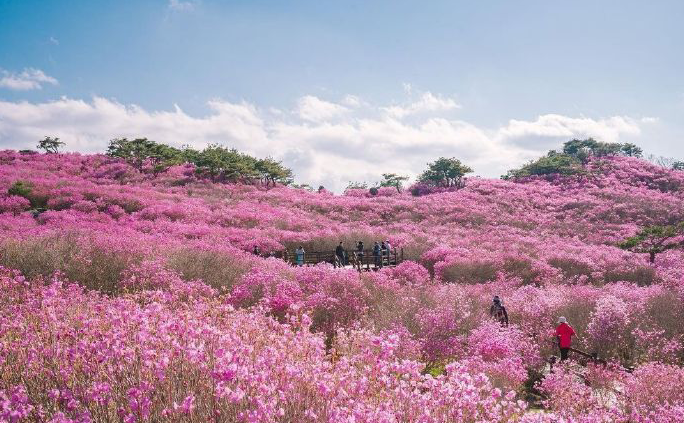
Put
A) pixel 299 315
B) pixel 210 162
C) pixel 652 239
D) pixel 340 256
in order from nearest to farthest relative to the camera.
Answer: pixel 299 315, pixel 340 256, pixel 652 239, pixel 210 162

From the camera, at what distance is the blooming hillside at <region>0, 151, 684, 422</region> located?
4523 mm

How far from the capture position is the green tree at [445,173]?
56956 mm

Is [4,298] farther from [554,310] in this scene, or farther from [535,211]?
[535,211]

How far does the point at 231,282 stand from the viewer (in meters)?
14.7

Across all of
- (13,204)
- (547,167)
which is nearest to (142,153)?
(13,204)

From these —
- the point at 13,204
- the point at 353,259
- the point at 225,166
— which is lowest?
the point at 353,259

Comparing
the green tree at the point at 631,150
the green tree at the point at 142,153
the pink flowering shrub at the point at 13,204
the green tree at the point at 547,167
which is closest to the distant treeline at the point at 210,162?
the green tree at the point at 142,153

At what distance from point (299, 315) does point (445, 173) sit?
169ft

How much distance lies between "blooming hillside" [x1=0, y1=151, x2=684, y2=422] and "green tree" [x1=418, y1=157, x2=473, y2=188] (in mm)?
18666

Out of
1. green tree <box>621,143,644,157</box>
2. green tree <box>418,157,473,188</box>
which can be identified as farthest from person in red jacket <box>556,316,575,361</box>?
green tree <box>621,143,644,157</box>

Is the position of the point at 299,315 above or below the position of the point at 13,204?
below

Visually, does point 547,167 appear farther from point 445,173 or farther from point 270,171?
point 270,171

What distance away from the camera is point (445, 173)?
58.5 metres

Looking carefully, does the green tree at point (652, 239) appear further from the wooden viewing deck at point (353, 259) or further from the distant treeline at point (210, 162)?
the distant treeline at point (210, 162)
